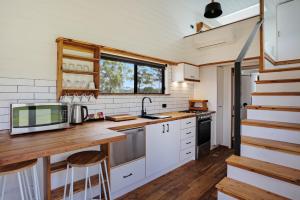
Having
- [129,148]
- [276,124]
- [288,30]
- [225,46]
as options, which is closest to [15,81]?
[129,148]

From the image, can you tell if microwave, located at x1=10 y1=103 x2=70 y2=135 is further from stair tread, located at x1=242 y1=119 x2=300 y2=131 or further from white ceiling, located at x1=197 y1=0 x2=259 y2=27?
white ceiling, located at x1=197 y1=0 x2=259 y2=27

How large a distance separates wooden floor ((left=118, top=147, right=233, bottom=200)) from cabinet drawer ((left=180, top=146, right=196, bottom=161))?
0.15 m

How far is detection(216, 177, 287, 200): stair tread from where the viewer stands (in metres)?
1.46

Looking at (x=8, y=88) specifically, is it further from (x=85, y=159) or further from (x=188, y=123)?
(x=188, y=123)

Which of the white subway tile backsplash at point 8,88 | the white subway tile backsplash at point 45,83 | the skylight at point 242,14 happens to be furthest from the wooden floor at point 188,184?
the skylight at point 242,14

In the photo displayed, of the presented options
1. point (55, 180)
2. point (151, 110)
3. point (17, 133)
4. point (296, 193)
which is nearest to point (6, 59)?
point (17, 133)

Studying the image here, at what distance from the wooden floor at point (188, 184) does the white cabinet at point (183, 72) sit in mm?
1831

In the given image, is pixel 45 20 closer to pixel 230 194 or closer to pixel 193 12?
pixel 230 194

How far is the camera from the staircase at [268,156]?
149cm

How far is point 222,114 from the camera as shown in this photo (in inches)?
173

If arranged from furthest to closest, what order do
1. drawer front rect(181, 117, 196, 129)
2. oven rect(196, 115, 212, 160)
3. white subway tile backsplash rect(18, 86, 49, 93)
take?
oven rect(196, 115, 212, 160)
drawer front rect(181, 117, 196, 129)
white subway tile backsplash rect(18, 86, 49, 93)

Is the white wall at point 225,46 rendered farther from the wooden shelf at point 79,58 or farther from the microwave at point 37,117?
the microwave at point 37,117

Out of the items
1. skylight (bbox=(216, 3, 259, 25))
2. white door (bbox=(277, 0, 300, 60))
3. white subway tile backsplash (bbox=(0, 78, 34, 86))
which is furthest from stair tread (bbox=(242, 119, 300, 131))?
skylight (bbox=(216, 3, 259, 25))

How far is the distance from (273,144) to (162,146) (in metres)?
1.53
